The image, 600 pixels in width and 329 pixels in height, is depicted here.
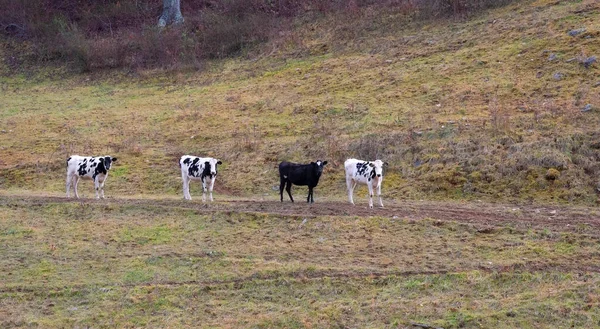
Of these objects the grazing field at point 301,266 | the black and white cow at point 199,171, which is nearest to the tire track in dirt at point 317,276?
the grazing field at point 301,266

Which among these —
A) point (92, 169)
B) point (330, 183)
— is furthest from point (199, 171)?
point (330, 183)

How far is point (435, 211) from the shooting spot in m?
20.3

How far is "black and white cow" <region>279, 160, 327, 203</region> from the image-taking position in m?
22.5

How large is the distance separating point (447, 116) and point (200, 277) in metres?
14.5

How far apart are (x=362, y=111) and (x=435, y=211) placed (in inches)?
419

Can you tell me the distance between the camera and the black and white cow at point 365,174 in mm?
21719

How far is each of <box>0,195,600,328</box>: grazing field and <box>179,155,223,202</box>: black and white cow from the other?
2.02 meters

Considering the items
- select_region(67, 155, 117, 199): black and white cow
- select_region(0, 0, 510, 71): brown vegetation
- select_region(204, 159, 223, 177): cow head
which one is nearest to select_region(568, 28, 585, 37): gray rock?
select_region(0, 0, 510, 71): brown vegetation

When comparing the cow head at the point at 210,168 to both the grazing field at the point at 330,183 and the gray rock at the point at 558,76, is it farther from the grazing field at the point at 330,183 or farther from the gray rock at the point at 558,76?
the gray rock at the point at 558,76

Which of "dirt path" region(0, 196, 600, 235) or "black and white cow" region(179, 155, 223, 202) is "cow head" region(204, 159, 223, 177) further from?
"dirt path" region(0, 196, 600, 235)

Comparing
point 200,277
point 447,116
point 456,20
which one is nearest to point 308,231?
point 200,277

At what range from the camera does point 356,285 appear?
1532 centimetres

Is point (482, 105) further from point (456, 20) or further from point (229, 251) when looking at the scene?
point (229, 251)

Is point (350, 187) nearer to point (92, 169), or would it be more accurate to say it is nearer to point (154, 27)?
point (92, 169)
